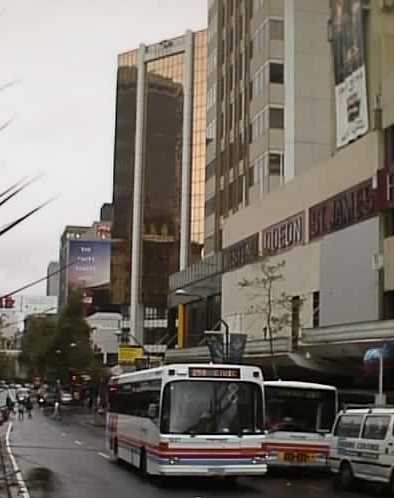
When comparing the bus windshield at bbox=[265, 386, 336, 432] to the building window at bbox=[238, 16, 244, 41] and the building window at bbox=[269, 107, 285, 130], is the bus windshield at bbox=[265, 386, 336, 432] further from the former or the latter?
the building window at bbox=[238, 16, 244, 41]

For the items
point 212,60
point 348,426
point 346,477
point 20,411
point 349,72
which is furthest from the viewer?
point 212,60

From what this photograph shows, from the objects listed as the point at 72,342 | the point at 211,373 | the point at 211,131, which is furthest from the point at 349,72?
the point at 72,342

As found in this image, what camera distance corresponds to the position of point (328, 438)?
2669 centimetres

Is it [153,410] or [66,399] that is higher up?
[153,410]

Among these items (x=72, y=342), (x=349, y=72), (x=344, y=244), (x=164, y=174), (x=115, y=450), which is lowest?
(x=115, y=450)

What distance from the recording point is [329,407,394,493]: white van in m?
21.9

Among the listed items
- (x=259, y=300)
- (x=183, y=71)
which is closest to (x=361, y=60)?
(x=259, y=300)

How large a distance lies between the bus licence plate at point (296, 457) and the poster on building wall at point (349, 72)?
2379 cm

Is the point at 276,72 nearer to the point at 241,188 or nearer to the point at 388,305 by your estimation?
the point at 241,188

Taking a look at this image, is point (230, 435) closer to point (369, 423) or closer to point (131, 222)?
point (369, 423)

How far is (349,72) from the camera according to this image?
50.4 metres

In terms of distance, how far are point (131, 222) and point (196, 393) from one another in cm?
11597

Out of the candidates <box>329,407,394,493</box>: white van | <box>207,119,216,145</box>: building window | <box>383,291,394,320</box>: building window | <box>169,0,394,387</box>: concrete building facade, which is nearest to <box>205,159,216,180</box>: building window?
<box>207,119,216,145</box>: building window

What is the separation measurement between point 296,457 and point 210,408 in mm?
5148
